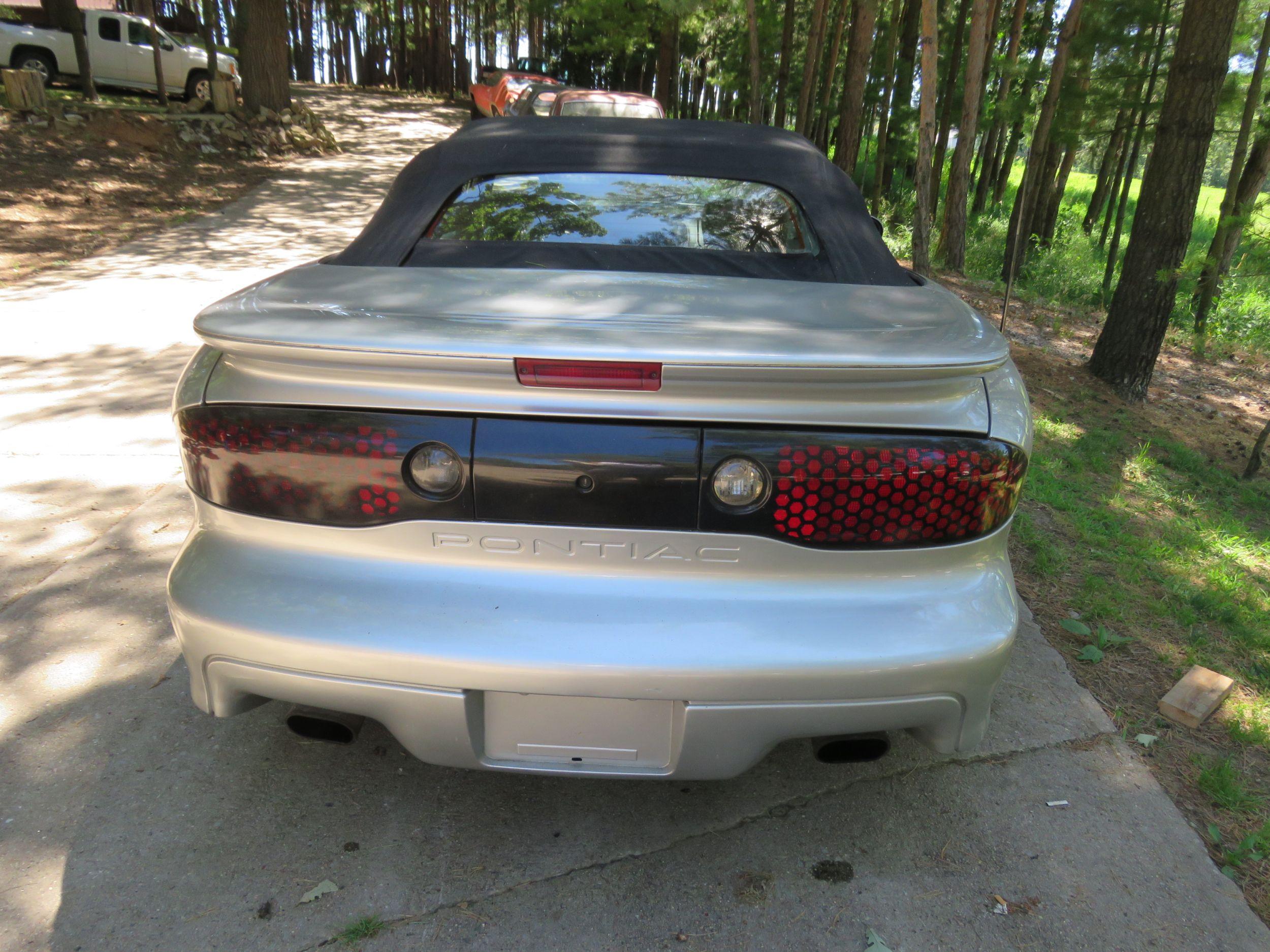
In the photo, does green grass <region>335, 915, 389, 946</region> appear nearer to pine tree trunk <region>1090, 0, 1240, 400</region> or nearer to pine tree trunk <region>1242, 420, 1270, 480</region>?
pine tree trunk <region>1242, 420, 1270, 480</region>

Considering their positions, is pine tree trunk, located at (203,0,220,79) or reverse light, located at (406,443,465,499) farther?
pine tree trunk, located at (203,0,220,79)

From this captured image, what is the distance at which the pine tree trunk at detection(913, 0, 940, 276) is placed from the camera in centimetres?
879

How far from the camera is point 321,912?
203cm

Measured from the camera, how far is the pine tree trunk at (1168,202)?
20.8ft

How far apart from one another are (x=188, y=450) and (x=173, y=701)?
43.1 inches

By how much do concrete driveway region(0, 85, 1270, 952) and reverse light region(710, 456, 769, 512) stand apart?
39.4 inches

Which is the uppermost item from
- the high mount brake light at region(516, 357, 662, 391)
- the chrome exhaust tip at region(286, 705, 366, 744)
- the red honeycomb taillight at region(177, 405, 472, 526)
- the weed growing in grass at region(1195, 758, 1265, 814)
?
the high mount brake light at region(516, 357, 662, 391)

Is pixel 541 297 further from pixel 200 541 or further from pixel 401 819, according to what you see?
pixel 401 819

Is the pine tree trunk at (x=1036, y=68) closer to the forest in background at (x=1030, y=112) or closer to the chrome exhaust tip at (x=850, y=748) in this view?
the forest in background at (x=1030, y=112)

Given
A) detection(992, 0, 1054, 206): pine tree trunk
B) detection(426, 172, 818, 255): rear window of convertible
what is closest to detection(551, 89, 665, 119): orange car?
detection(992, 0, 1054, 206): pine tree trunk

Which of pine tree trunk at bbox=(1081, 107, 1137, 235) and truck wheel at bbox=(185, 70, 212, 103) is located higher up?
truck wheel at bbox=(185, 70, 212, 103)

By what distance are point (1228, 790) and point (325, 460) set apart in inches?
105

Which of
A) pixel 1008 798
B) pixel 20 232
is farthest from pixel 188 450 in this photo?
pixel 20 232


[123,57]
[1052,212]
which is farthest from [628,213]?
[123,57]
